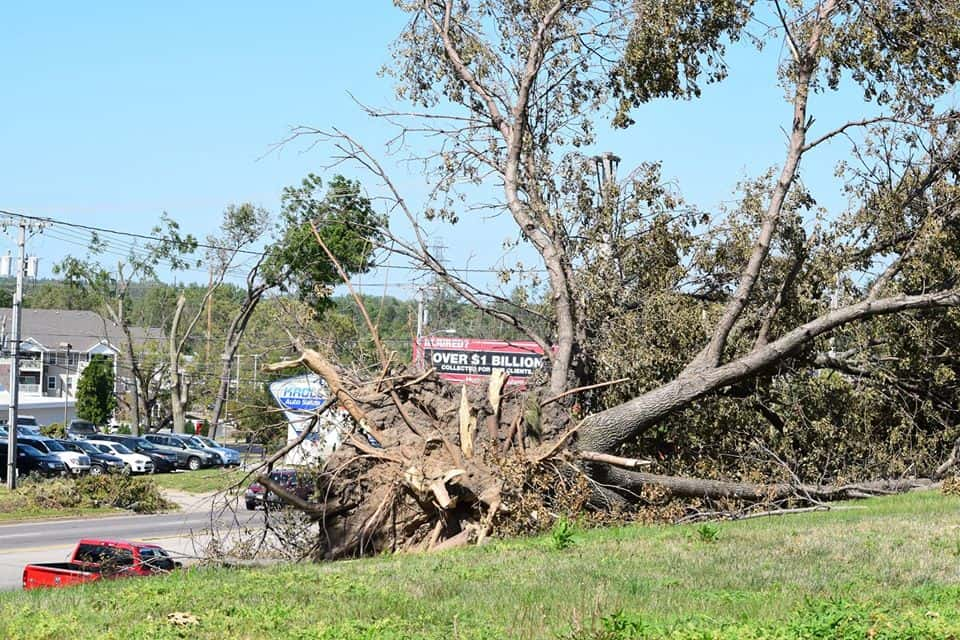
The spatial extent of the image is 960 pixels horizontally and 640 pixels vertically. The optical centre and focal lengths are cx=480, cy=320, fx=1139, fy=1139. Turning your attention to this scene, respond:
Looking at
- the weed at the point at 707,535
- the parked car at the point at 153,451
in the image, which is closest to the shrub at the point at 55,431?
the parked car at the point at 153,451

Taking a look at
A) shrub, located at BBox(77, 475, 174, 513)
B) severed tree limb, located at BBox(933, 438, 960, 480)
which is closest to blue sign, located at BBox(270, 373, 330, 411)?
severed tree limb, located at BBox(933, 438, 960, 480)

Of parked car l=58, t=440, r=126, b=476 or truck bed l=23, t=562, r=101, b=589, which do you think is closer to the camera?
truck bed l=23, t=562, r=101, b=589

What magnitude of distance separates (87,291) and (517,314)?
44745 mm

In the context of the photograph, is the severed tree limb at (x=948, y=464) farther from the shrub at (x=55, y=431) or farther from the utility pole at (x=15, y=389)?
the shrub at (x=55, y=431)

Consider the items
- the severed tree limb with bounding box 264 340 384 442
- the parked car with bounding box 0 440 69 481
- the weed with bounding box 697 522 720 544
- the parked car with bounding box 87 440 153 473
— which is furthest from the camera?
the parked car with bounding box 87 440 153 473

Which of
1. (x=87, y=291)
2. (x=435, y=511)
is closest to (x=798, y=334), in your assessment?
(x=435, y=511)

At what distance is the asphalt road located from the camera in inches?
828

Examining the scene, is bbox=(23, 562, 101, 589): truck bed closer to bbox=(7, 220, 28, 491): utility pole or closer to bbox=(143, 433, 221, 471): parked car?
bbox=(7, 220, 28, 491): utility pole

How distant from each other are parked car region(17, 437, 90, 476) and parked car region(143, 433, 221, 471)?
6593 mm

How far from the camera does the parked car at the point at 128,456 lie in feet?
144

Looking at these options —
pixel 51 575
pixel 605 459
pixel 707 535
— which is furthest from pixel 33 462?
pixel 707 535

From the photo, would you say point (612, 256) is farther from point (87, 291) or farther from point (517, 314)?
point (87, 291)

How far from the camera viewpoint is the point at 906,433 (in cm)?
1903

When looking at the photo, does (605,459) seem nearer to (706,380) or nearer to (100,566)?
(706,380)
